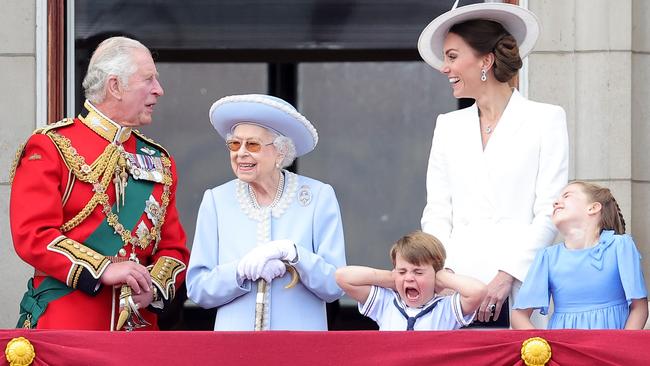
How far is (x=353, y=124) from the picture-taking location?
922cm

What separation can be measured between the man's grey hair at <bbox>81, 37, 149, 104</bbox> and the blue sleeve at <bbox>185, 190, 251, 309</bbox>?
1.70ft

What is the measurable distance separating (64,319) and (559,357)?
169cm

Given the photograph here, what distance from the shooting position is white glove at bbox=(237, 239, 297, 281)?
4.84 meters

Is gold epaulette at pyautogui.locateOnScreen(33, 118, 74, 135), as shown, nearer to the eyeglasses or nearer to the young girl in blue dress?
the eyeglasses

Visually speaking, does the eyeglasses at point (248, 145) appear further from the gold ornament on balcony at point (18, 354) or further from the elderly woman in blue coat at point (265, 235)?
the gold ornament on balcony at point (18, 354)

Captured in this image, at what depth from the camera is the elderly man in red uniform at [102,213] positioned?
4871mm

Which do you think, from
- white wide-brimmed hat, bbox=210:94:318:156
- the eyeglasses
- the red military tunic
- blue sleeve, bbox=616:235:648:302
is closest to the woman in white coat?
blue sleeve, bbox=616:235:648:302

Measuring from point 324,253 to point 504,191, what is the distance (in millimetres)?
654

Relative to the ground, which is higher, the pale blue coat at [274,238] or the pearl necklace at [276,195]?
the pearl necklace at [276,195]

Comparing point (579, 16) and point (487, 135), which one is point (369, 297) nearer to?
point (487, 135)

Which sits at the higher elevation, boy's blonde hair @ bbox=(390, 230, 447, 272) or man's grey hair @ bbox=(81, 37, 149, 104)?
man's grey hair @ bbox=(81, 37, 149, 104)

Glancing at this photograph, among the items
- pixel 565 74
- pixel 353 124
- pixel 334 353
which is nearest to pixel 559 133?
pixel 334 353

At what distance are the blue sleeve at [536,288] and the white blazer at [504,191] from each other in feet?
0.28

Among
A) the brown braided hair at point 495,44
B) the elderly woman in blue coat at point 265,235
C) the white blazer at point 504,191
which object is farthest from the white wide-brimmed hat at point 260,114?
the brown braided hair at point 495,44
